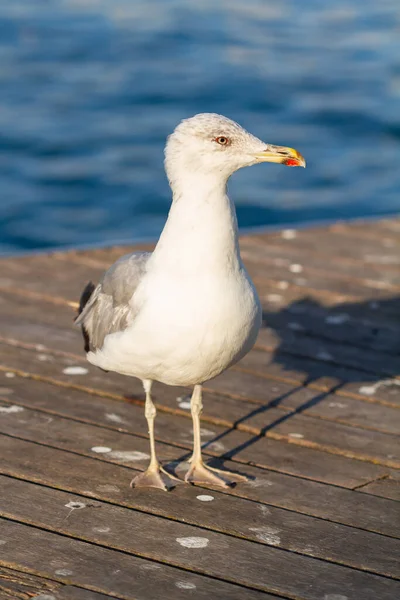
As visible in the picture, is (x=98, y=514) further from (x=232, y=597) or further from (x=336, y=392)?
(x=336, y=392)

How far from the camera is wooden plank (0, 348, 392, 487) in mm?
4383

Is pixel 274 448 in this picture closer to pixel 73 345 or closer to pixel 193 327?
pixel 193 327

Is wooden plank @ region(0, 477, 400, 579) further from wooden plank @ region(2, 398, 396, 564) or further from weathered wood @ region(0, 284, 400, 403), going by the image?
weathered wood @ region(0, 284, 400, 403)

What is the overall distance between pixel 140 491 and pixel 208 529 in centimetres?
40

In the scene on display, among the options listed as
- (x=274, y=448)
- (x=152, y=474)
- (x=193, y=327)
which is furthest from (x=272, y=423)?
(x=193, y=327)

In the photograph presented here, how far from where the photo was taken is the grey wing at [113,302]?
4145 millimetres

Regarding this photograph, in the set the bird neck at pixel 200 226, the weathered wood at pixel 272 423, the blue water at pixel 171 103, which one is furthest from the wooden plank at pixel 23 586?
the blue water at pixel 171 103

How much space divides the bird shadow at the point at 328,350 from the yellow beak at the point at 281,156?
1.29 meters

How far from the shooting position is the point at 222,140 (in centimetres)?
390

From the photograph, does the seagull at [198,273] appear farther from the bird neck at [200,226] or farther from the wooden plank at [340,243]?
the wooden plank at [340,243]

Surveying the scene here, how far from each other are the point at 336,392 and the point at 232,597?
1.96 meters

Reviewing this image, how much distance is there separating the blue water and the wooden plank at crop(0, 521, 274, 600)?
910cm

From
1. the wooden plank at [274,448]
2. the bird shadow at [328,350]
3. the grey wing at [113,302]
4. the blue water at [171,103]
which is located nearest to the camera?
the grey wing at [113,302]

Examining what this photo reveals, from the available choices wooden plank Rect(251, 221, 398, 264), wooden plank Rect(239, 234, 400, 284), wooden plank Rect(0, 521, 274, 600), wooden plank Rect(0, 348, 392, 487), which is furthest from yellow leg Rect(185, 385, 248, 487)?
wooden plank Rect(251, 221, 398, 264)
